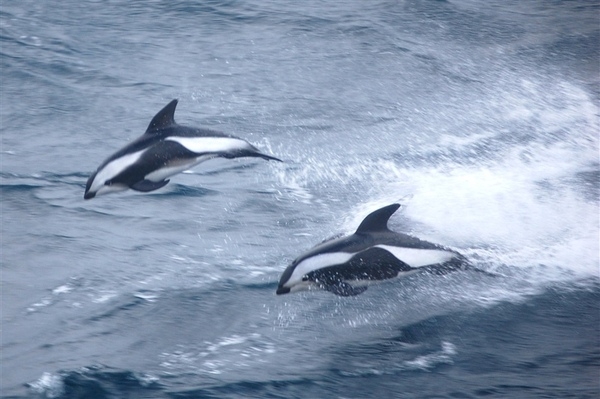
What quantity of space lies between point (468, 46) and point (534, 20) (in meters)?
1.51

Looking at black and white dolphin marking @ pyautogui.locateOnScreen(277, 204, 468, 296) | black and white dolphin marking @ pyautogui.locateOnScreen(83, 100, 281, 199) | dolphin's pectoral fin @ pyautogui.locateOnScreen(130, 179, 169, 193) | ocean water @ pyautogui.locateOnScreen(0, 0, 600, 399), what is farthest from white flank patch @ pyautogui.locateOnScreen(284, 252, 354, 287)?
dolphin's pectoral fin @ pyautogui.locateOnScreen(130, 179, 169, 193)

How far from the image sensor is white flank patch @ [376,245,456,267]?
5.71m

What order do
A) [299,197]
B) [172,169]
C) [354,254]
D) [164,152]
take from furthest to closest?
1. [299,197]
2. [172,169]
3. [164,152]
4. [354,254]

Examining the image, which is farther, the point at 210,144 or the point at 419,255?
the point at 210,144

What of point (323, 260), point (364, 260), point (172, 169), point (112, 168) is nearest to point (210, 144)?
point (172, 169)

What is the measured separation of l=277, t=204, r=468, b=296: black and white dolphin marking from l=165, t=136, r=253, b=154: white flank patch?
1.12 m

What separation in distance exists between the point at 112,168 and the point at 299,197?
199 centimetres

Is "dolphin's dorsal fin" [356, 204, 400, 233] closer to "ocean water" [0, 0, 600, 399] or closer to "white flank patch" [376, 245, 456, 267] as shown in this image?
"white flank patch" [376, 245, 456, 267]

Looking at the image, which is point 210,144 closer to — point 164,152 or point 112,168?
point 164,152

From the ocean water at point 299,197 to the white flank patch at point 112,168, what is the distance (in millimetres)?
542

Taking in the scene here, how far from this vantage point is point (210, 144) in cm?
651

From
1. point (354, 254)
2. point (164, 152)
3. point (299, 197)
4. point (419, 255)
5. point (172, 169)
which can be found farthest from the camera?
point (299, 197)

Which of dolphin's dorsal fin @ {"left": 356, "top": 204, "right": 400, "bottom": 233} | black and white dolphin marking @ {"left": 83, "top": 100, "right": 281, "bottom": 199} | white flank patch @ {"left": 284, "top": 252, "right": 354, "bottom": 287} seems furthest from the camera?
black and white dolphin marking @ {"left": 83, "top": 100, "right": 281, "bottom": 199}

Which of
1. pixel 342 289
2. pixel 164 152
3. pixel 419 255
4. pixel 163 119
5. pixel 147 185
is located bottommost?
pixel 342 289
